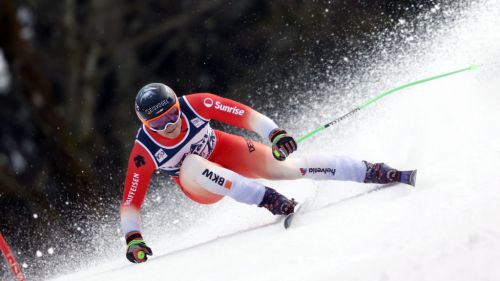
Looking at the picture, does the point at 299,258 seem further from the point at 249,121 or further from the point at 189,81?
the point at 189,81

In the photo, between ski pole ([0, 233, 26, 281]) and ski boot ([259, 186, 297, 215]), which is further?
ski pole ([0, 233, 26, 281])

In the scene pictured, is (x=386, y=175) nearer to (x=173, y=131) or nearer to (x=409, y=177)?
(x=409, y=177)

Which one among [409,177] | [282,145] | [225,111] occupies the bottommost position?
[409,177]

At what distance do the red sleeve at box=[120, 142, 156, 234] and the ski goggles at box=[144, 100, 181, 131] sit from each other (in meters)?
0.20

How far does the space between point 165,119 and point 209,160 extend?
0.43 meters

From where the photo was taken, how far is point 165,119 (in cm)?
435

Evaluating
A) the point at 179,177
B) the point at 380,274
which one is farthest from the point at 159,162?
the point at 380,274

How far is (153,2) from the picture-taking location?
15891 mm

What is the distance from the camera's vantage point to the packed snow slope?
2.81 metres

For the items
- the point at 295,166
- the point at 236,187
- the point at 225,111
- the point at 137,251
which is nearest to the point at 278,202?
the point at 236,187

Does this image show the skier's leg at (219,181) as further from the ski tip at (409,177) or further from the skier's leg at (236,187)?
the ski tip at (409,177)

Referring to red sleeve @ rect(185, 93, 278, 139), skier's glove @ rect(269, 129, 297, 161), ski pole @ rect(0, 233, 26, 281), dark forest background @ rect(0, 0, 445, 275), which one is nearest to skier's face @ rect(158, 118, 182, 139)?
red sleeve @ rect(185, 93, 278, 139)

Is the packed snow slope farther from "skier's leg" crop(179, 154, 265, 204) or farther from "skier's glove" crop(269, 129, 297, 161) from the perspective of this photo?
"skier's glove" crop(269, 129, 297, 161)

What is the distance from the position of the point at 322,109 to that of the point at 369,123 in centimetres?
139
